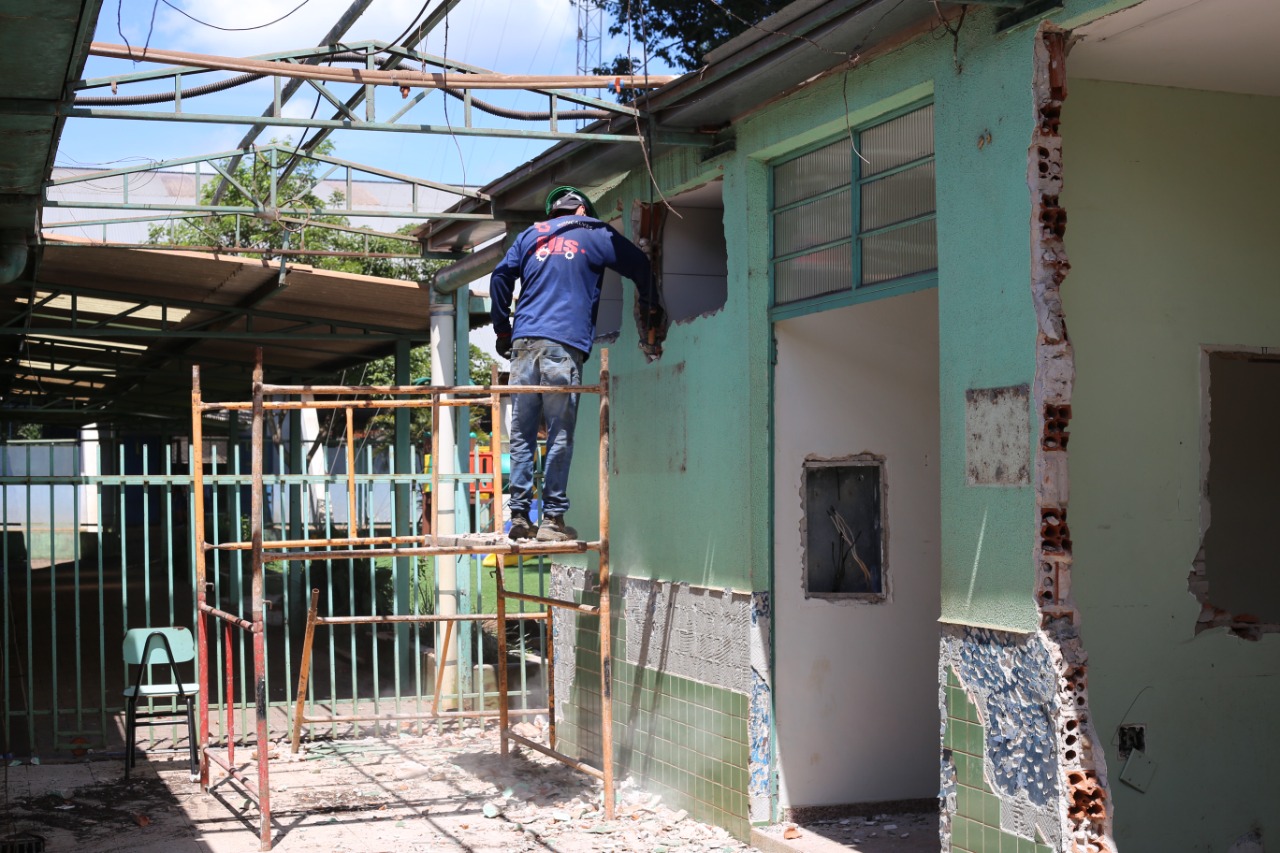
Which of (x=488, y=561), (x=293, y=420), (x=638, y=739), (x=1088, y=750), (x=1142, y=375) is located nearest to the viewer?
(x=1088, y=750)

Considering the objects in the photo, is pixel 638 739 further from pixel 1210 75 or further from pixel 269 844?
pixel 1210 75

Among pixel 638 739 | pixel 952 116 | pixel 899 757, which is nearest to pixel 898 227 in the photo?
pixel 952 116

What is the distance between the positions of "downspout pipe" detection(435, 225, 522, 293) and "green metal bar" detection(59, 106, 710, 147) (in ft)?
7.93

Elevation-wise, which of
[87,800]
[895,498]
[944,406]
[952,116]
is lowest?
[87,800]

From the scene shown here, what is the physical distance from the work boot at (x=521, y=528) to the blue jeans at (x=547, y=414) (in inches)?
0.9

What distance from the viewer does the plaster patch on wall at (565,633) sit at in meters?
9.39

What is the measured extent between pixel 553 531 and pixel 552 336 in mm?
1099

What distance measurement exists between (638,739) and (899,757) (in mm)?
1782

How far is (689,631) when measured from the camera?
7.66 m

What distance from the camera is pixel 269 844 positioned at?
7.24 meters

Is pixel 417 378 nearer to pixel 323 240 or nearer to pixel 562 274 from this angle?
pixel 323 240

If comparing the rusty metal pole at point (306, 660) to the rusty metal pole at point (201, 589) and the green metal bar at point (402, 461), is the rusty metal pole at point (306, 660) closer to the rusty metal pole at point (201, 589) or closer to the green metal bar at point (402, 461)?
the rusty metal pole at point (201, 589)

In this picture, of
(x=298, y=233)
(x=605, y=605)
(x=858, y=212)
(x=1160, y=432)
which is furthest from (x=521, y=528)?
(x=298, y=233)

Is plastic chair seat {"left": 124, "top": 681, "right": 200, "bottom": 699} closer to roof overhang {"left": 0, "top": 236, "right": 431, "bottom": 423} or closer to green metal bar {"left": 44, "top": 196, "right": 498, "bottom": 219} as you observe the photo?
green metal bar {"left": 44, "top": 196, "right": 498, "bottom": 219}
